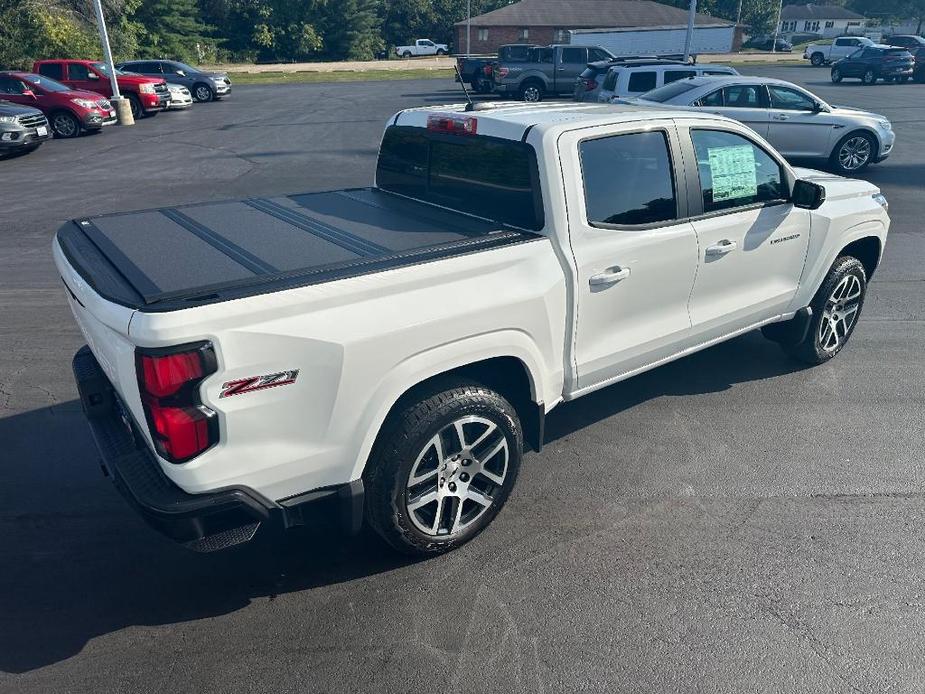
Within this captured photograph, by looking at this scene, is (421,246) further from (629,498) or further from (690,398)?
(690,398)

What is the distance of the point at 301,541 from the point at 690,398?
2.93 meters

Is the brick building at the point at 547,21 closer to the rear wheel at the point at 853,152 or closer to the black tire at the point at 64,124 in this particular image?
the black tire at the point at 64,124

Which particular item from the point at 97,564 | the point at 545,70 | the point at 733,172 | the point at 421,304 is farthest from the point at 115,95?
the point at 421,304

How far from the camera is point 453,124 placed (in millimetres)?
4082

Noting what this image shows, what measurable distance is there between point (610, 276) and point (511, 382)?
76 centimetres

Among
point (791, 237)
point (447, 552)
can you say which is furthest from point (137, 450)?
point (791, 237)

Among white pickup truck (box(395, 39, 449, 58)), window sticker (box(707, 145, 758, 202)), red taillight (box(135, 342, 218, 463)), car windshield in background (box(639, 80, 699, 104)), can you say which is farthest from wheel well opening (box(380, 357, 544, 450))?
white pickup truck (box(395, 39, 449, 58))

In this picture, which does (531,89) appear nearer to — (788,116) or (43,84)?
Result: (788,116)

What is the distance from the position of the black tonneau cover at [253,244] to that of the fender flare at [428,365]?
413mm

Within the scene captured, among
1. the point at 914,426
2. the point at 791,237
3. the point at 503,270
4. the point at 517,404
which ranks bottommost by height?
the point at 914,426

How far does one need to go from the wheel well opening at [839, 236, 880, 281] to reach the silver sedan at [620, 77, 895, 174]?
737 centimetres

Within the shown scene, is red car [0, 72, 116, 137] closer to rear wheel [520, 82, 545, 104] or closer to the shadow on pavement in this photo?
rear wheel [520, 82, 545, 104]

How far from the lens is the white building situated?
89562 mm

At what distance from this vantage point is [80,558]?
349cm
